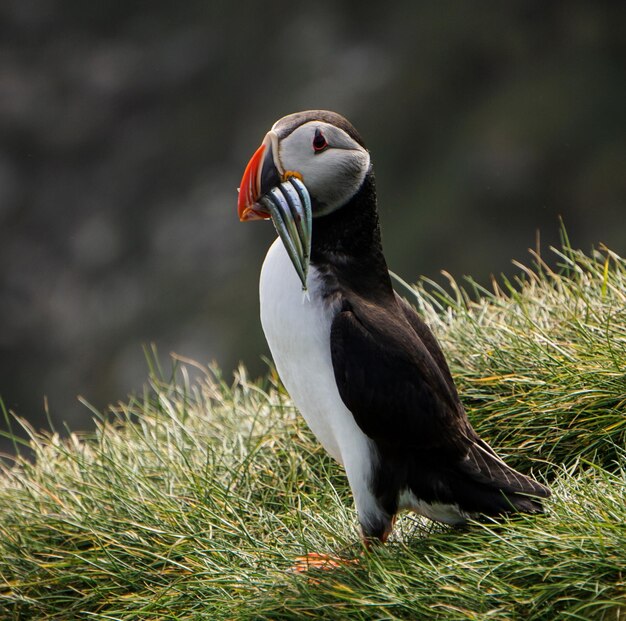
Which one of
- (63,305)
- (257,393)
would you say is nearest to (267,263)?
(257,393)

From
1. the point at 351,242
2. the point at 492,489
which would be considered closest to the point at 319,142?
the point at 351,242

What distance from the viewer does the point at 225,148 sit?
16.0 metres

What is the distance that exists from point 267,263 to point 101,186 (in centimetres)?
1291

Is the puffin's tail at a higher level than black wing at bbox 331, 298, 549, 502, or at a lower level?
lower

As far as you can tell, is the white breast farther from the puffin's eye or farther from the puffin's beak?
the puffin's eye

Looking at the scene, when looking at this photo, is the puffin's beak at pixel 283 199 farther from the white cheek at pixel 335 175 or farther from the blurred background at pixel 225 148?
the blurred background at pixel 225 148

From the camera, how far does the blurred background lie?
1425cm

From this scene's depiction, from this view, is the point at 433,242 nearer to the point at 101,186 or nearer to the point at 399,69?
the point at 399,69

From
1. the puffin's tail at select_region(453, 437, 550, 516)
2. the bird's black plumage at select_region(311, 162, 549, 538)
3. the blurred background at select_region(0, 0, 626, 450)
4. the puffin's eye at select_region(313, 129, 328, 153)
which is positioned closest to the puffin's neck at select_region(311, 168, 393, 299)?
the bird's black plumage at select_region(311, 162, 549, 538)

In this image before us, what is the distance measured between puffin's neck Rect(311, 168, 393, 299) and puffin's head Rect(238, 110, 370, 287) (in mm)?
119

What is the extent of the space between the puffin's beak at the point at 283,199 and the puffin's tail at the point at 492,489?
865 mm

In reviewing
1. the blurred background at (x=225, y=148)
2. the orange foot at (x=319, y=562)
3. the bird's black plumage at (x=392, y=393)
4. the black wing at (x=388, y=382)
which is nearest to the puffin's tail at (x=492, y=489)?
the bird's black plumage at (x=392, y=393)

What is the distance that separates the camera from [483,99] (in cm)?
1647

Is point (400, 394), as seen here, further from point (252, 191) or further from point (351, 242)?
point (252, 191)
